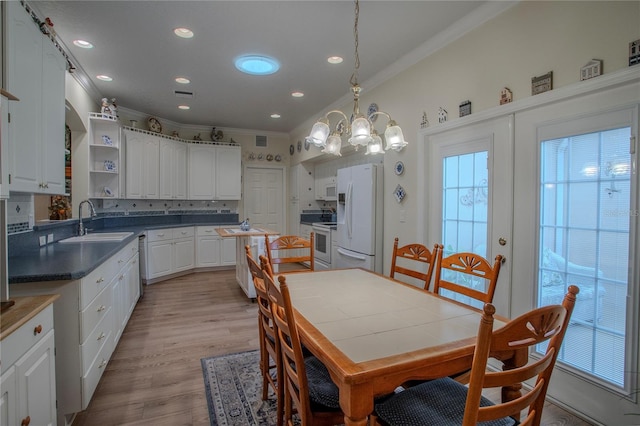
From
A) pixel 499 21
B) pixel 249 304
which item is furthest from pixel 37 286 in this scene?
pixel 499 21

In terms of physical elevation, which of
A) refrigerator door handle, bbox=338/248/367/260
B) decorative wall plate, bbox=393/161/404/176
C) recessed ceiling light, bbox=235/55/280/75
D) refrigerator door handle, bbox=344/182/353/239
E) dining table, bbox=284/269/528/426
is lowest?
refrigerator door handle, bbox=338/248/367/260

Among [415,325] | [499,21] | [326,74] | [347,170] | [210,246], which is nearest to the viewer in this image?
[415,325]

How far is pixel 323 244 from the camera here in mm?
5438

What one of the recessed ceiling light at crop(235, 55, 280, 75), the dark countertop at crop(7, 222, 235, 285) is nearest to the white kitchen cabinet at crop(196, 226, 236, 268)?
the dark countertop at crop(7, 222, 235, 285)

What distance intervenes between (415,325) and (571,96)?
1.73 meters

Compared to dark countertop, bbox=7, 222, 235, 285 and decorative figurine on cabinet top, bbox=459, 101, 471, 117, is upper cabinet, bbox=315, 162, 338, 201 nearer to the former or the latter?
→ decorative figurine on cabinet top, bbox=459, 101, 471, 117

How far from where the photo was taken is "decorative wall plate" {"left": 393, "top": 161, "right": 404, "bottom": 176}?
344 centimetres

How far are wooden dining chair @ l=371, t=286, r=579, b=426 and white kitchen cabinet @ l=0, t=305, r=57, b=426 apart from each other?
1370 millimetres

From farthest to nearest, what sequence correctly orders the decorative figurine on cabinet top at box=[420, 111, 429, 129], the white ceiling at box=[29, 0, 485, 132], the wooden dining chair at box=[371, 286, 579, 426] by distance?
the decorative figurine on cabinet top at box=[420, 111, 429, 129], the white ceiling at box=[29, 0, 485, 132], the wooden dining chair at box=[371, 286, 579, 426]

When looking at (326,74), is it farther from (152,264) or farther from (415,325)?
(152,264)

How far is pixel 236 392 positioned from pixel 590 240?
247 centimetres

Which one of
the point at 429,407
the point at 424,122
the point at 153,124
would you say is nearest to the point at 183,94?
the point at 153,124

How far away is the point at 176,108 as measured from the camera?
203 inches

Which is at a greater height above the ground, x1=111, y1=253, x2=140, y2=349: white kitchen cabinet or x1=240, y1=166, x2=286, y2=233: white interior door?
x1=240, y1=166, x2=286, y2=233: white interior door
